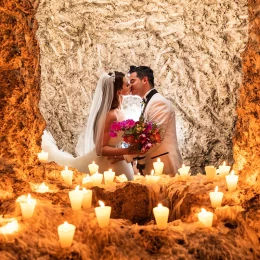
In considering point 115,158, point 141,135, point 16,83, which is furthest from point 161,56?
point 16,83

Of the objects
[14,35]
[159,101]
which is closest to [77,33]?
[159,101]

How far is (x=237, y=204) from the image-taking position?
10.3 ft

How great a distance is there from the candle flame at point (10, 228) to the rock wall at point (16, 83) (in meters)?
0.70

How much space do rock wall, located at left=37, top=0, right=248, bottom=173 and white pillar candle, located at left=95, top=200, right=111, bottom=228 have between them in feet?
13.2

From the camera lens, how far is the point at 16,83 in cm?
349

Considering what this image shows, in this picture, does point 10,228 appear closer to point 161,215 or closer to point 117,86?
point 161,215

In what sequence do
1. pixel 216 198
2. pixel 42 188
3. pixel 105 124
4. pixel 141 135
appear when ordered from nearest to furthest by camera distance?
1. pixel 216 198
2. pixel 42 188
3. pixel 141 135
4. pixel 105 124

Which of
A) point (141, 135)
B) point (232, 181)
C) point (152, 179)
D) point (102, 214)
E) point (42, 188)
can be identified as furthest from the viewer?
point (141, 135)

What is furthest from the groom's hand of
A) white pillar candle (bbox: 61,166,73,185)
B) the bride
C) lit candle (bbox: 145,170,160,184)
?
white pillar candle (bbox: 61,166,73,185)

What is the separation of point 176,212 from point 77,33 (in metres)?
4.47

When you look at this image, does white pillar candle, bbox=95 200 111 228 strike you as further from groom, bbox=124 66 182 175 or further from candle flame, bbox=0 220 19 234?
groom, bbox=124 66 182 175

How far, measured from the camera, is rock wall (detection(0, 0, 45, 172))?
3432 mm

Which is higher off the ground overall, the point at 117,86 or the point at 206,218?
the point at 117,86

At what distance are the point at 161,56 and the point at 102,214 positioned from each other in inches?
178
